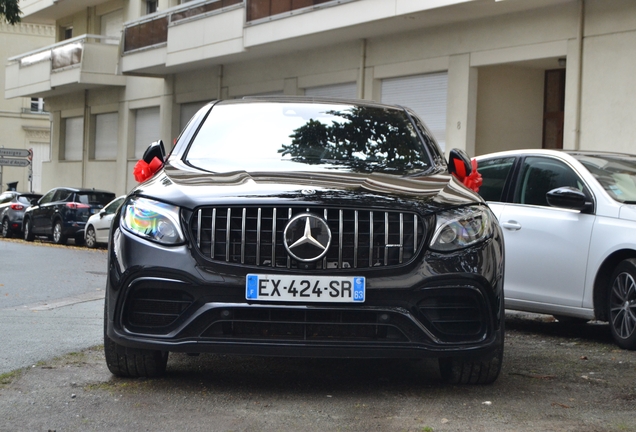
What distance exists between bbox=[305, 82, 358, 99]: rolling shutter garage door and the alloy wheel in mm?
15893

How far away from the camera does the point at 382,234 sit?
16.8 feet

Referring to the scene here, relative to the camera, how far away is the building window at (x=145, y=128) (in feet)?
108

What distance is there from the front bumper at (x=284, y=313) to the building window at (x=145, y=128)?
90.5 feet

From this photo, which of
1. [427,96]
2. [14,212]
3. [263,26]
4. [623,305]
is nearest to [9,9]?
[263,26]

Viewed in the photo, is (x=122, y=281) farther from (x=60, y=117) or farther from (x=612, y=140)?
(x=60, y=117)

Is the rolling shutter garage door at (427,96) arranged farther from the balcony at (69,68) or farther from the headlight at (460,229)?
the headlight at (460,229)

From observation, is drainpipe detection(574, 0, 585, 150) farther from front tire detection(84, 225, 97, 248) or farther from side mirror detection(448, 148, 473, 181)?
front tire detection(84, 225, 97, 248)

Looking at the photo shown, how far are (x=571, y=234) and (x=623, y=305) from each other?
2.36 ft

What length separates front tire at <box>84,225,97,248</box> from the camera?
24.5 meters

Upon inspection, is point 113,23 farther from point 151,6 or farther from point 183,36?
point 183,36

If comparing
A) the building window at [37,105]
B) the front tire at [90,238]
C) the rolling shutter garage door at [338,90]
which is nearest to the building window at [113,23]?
the front tire at [90,238]

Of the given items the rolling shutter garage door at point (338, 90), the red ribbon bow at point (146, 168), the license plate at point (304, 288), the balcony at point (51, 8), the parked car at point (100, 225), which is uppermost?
the balcony at point (51, 8)

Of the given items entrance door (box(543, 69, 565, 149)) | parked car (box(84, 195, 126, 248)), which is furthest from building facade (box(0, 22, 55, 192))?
entrance door (box(543, 69, 565, 149))

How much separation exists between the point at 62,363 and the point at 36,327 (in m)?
1.95
